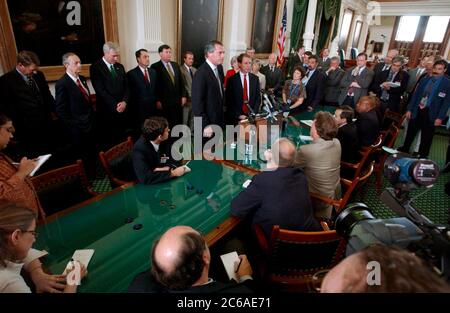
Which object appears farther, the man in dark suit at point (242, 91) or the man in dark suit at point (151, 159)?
the man in dark suit at point (242, 91)

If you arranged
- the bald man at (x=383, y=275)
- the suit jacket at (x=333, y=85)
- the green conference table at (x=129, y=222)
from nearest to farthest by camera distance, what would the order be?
1. the bald man at (x=383, y=275)
2. the green conference table at (x=129, y=222)
3. the suit jacket at (x=333, y=85)

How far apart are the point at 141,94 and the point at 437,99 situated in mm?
Result: 4727

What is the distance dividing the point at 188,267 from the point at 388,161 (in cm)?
99

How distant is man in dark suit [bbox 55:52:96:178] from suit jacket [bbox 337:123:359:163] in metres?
3.11

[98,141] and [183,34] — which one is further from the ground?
[183,34]

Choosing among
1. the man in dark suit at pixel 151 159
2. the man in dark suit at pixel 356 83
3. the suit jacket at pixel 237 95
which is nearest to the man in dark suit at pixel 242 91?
the suit jacket at pixel 237 95

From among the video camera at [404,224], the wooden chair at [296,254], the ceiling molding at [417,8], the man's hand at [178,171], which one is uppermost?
the ceiling molding at [417,8]

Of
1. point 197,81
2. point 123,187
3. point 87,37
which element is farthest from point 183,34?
point 123,187

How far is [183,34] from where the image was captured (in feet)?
16.6

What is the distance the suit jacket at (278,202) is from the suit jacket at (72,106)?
251 centimetres

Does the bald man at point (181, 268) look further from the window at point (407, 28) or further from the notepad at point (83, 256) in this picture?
the window at point (407, 28)

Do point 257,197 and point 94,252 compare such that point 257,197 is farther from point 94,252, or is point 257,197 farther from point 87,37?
point 87,37

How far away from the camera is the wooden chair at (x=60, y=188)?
1942mm

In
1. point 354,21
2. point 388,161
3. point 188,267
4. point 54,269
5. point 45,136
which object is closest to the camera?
point 188,267
